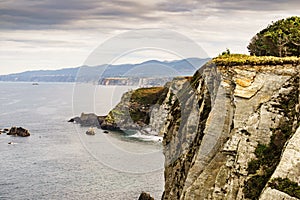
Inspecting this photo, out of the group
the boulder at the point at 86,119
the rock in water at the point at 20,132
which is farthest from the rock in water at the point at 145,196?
the boulder at the point at 86,119

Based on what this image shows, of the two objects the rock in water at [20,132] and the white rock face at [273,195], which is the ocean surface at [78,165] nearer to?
the rock in water at [20,132]

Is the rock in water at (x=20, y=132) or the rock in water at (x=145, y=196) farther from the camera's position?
the rock in water at (x=20, y=132)

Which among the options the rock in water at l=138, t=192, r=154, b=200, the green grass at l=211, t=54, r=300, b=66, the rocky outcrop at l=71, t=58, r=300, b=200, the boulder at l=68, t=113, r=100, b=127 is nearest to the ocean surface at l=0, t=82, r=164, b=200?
the rock in water at l=138, t=192, r=154, b=200

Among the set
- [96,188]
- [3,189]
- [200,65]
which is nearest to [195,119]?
[200,65]

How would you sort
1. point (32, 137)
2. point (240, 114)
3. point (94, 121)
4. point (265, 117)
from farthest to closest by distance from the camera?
1. point (94, 121)
2. point (32, 137)
3. point (240, 114)
4. point (265, 117)

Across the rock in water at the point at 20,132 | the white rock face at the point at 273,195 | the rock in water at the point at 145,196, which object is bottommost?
the rock in water at the point at 20,132

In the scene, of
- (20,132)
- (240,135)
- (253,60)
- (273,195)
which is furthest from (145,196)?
(20,132)

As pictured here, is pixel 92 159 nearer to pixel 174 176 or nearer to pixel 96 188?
pixel 96 188
